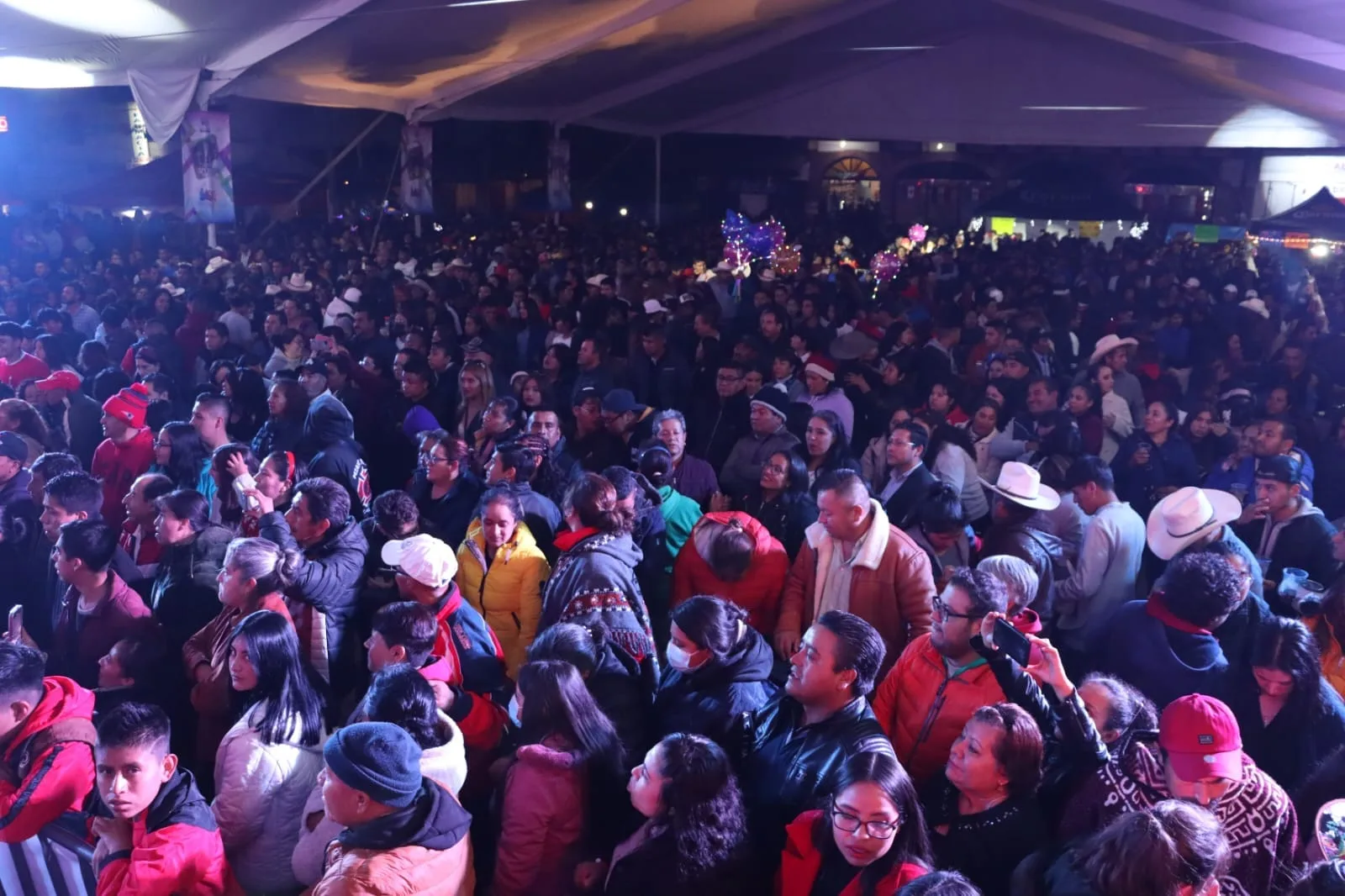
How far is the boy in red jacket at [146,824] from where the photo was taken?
7.36 feet

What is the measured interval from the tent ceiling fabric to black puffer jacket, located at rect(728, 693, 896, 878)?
735 centimetres

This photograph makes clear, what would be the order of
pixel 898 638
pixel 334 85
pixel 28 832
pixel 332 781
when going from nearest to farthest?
pixel 332 781 < pixel 28 832 < pixel 898 638 < pixel 334 85

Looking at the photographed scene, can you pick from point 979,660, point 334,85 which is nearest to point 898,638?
point 979,660

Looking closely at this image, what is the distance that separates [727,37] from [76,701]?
1282 centimetres

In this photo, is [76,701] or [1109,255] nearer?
[76,701]

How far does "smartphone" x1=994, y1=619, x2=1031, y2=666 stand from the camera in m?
2.60

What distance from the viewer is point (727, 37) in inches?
541

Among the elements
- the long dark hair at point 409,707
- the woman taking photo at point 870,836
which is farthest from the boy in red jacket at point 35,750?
the woman taking photo at point 870,836

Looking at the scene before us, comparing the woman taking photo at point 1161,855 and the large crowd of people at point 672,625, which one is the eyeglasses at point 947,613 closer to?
the large crowd of people at point 672,625

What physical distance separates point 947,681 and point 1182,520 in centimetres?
132

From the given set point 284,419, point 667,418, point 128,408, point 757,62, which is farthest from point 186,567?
point 757,62

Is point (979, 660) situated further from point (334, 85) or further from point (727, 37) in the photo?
Answer: point (727, 37)

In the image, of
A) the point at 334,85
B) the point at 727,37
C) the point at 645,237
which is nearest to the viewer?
the point at 334,85

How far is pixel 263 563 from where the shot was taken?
3.22m
